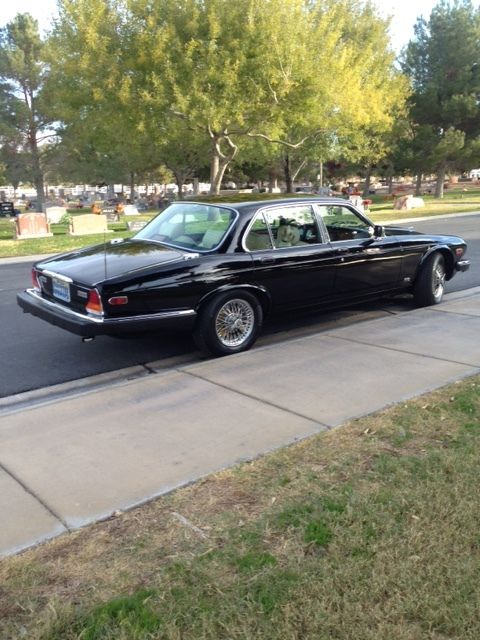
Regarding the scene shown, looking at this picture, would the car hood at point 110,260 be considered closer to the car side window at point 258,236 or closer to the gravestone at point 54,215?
the car side window at point 258,236

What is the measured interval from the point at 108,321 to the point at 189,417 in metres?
1.35

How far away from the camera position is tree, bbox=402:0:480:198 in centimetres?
4262

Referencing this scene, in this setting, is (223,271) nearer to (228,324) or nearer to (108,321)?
(228,324)

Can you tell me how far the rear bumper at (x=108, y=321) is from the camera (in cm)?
537

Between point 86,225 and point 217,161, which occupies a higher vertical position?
point 217,161

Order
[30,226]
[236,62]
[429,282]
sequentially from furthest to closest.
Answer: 1. [30,226]
2. [236,62]
3. [429,282]

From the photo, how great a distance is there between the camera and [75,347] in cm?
667

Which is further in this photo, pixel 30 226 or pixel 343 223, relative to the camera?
pixel 30 226

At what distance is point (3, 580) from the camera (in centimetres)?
267

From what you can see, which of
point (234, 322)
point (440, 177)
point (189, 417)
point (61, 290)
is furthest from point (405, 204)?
point (189, 417)

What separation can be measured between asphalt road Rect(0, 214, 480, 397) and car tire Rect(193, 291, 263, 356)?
0.35 m

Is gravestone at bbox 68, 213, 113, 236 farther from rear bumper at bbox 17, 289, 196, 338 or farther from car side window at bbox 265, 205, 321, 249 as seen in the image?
rear bumper at bbox 17, 289, 196, 338

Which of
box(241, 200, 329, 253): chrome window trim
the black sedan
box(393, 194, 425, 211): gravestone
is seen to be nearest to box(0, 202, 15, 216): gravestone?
box(393, 194, 425, 211): gravestone

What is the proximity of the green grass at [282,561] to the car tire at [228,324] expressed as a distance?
2.34m
